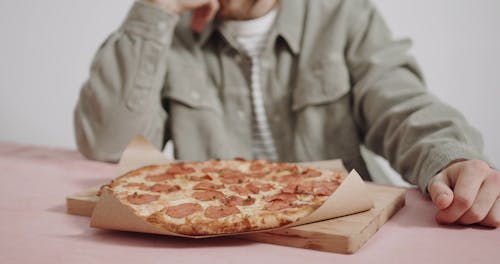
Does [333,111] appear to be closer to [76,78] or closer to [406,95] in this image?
[406,95]

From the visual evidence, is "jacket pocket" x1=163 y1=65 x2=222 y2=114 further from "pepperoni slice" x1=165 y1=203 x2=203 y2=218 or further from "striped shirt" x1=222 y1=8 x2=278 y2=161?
"pepperoni slice" x1=165 y1=203 x2=203 y2=218

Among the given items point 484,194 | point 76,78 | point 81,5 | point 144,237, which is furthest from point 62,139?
point 484,194

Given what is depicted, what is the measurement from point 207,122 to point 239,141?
0.29 ft

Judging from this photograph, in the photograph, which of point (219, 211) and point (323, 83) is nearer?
point (219, 211)

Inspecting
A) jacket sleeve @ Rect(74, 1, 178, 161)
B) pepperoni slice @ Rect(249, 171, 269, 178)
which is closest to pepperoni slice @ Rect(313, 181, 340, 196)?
pepperoni slice @ Rect(249, 171, 269, 178)

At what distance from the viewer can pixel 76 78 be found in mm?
2039

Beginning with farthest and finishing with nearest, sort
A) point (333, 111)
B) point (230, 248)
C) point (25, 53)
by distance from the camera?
point (25, 53), point (333, 111), point (230, 248)

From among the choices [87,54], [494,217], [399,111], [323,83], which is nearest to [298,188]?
[494,217]

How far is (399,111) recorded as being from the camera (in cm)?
117

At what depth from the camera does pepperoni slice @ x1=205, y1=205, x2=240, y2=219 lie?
724 mm

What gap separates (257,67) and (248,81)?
Answer: 4 cm

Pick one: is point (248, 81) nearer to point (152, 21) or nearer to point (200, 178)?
point (152, 21)

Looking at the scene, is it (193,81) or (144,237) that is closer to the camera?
(144,237)

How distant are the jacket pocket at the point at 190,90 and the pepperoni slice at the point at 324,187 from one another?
22.9 inches
